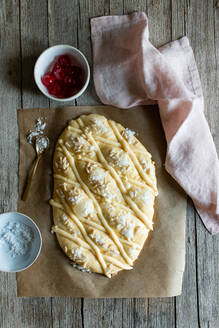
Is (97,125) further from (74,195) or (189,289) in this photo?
(189,289)

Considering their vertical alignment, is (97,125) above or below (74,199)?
above

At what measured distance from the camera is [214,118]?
1466 millimetres

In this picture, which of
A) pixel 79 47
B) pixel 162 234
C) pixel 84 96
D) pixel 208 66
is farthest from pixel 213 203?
pixel 79 47

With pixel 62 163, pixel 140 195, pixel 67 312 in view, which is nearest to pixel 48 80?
pixel 62 163

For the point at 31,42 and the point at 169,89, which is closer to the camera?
the point at 169,89

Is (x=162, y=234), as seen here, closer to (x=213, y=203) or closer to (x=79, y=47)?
(x=213, y=203)

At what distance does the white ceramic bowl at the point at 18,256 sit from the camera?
1.38 meters

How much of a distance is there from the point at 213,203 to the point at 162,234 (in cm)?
25

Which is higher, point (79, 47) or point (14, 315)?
point (79, 47)

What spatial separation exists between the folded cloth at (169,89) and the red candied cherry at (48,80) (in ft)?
0.60

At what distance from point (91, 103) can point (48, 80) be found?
0.67 ft

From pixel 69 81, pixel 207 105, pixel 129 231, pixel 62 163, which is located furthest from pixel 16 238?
pixel 207 105

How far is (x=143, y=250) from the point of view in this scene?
1.43 meters

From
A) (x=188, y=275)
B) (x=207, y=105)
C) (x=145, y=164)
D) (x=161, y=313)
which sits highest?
(x=207, y=105)
